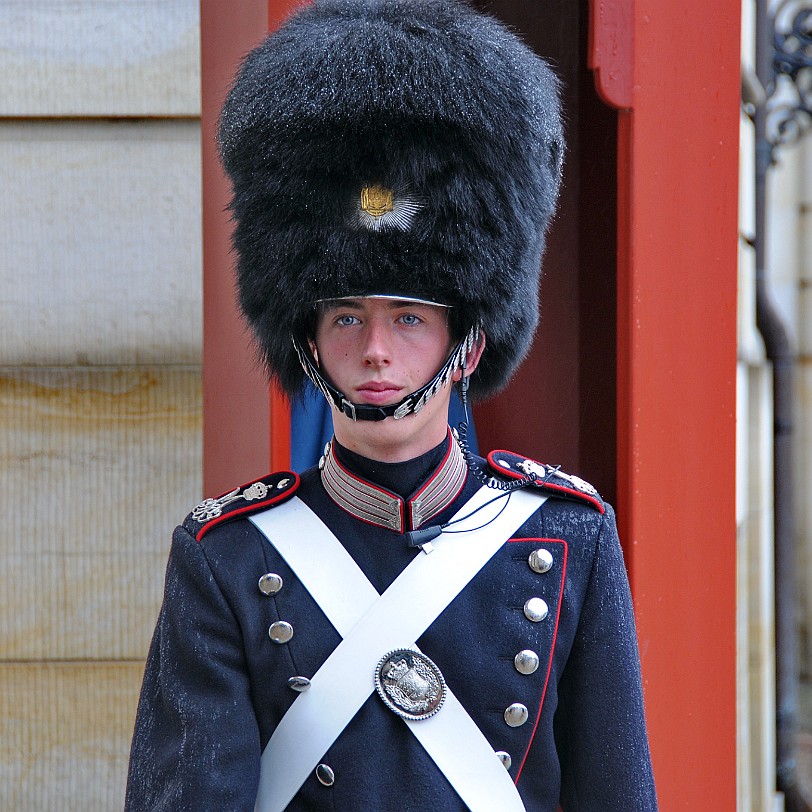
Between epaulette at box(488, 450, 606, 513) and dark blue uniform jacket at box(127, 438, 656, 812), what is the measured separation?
3 centimetres

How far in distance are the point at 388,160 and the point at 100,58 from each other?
98cm

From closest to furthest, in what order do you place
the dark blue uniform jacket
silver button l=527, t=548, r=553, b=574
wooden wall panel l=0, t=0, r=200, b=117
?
the dark blue uniform jacket
silver button l=527, t=548, r=553, b=574
wooden wall panel l=0, t=0, r=200, b=117

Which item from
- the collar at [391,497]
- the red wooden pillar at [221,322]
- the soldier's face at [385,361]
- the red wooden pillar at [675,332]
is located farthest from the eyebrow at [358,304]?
the red wooden pillar at [675,332]

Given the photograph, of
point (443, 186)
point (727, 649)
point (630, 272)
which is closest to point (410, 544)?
point (443, 186)

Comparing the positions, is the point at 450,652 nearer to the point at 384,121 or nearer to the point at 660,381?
the point at 384,121

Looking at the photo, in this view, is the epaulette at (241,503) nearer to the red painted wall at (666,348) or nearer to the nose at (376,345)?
the nose at (376,345)

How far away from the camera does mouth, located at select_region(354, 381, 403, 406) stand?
146cm

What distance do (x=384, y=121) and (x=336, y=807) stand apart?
0.97m

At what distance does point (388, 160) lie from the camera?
1.56 metres

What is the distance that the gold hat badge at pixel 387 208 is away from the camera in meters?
1.57

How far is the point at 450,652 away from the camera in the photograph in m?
1.49

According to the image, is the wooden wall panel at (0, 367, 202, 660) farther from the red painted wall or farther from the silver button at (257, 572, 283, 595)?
the silver button at (257, 572, 283, 595)

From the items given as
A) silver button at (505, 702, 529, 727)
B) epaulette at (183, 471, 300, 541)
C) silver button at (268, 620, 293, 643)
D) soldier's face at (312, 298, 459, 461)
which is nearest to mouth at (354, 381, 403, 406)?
soldier's face at (312, 298, 459, 461)

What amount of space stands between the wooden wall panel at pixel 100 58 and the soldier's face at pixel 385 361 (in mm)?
922
